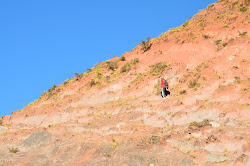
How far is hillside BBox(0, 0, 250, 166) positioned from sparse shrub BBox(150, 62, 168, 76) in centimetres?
21

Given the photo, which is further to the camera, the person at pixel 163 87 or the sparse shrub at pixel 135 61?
the sparse shrub at pixel 135 61

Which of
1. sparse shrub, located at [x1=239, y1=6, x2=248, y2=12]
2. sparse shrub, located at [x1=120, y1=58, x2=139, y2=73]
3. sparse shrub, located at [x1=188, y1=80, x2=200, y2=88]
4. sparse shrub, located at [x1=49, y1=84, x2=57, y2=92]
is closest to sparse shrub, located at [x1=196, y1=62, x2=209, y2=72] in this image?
sparse shrub, located at [x1=188, y1=80, x2=200, y2=88]

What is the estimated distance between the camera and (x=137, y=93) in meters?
25.8

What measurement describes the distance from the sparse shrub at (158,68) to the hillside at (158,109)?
0.21 m

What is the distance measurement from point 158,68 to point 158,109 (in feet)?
26.1

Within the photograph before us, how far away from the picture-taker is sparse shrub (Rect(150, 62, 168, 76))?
1067 inches

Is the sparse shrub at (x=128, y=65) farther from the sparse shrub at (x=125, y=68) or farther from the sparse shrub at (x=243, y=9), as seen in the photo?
the sparse shrub at (x=243, y=9)

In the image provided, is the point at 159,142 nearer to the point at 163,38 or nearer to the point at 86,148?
the point at 86,148

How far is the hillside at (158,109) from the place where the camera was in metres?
14.7

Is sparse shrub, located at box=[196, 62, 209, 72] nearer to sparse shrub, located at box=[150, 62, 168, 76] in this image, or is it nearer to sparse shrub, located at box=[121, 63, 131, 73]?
sparse shrub, located at box=[150, 62, 168, 76]

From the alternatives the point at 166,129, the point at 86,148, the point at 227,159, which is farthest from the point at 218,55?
the point at 86,148

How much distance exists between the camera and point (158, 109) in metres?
20.9

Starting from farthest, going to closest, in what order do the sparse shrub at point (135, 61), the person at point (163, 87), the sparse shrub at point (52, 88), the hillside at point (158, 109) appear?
the sparse shrub at point (52, 88) → the sparse shrub at point (135, 61) → the person at point (163, 87) → the hillside at point (158, 109)

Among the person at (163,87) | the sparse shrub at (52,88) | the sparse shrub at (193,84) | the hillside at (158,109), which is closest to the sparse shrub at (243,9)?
the hillside at (158,109)
